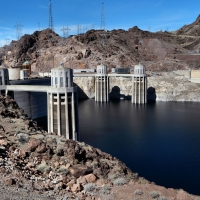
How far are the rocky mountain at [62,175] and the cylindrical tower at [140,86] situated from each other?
5629 centimetres

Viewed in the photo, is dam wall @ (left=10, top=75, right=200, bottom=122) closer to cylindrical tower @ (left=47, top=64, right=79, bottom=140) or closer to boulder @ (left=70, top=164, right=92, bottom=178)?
cylindrical tower @ (left=47, top=64, right=79, bottom=140)

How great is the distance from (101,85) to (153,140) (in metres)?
42.1

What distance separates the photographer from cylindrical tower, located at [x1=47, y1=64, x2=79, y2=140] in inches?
1144

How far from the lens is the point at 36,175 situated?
442 inches

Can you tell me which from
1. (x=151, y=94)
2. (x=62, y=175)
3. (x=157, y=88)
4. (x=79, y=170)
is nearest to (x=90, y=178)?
(x=79, y=170)

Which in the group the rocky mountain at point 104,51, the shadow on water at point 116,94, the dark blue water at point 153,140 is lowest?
the dark blue water at point 153,140

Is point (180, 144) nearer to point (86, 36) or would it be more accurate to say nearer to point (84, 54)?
point (84, 54)

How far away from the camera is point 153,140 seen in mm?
36281

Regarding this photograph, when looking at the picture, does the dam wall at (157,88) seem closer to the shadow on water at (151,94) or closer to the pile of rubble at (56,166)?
the shadow on water at (151,94)

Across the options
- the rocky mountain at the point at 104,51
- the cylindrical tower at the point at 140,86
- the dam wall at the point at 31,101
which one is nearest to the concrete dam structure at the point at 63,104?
the dam wall at the point at 31,101

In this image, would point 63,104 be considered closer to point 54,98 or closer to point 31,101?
point 54,98

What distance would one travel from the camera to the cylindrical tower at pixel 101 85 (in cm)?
7625

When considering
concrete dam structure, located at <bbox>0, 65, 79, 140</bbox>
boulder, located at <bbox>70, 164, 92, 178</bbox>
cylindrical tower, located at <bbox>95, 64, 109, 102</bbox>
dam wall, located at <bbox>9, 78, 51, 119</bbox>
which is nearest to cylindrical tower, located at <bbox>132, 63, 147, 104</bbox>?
cylindrical tower, located at <bbox>95, 64, 109, 102</bbox>

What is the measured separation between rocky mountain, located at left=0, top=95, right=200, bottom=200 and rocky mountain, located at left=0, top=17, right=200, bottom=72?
265 ft
